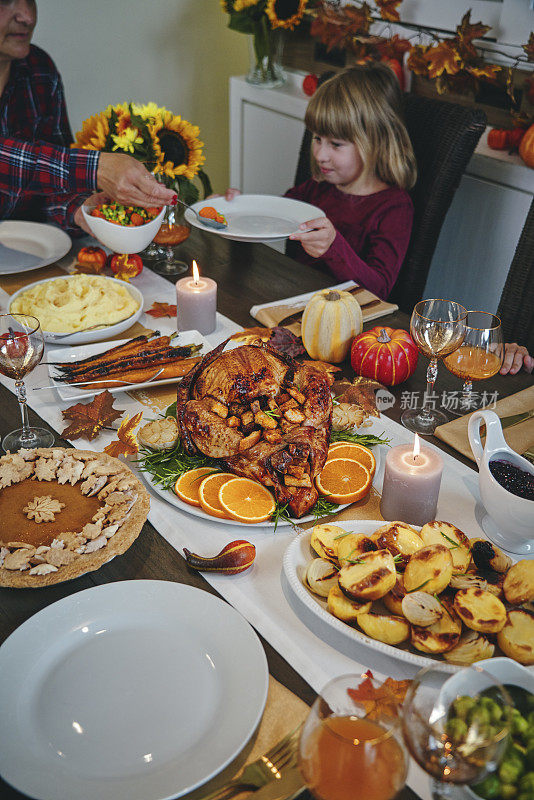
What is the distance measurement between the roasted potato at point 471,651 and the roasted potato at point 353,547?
0.16 meters

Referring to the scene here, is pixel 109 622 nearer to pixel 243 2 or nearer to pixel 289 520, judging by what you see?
pixel 289 520

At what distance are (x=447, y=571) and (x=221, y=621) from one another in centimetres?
30

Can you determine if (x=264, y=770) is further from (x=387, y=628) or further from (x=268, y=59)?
(x=268, y=59)

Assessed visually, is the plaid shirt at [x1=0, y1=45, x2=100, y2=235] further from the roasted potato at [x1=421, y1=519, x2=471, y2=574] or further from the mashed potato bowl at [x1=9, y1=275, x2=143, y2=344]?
the roasted potato at [x1=421, y1=519, x2=471, y2=574]

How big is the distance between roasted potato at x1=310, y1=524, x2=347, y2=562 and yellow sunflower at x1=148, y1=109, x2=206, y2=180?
1.35 meters

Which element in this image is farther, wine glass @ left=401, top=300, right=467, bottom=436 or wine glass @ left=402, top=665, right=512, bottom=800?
wine glass @ left=401, top=300, right=467, bottom=436

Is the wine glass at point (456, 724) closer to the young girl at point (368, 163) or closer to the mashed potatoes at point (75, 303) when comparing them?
the mashed potatoes at point (75, 303)

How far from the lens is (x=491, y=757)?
1.93ft

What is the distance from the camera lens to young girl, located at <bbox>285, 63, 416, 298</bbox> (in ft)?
7.43

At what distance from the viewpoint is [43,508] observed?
3.55ft

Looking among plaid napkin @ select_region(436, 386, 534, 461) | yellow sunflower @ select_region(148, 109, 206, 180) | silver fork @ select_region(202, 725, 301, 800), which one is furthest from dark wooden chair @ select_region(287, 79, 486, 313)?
silver fork @ select_region(202, 725, 301, 800)

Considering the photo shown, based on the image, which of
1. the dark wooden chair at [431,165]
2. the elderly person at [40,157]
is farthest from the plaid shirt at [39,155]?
the dark wooden chair at [431,165]

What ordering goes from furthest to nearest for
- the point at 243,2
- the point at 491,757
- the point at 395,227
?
the point at 243,2, the point at 395,227, the point at 491,757

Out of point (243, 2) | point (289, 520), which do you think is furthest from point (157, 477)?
point (243, 2)
